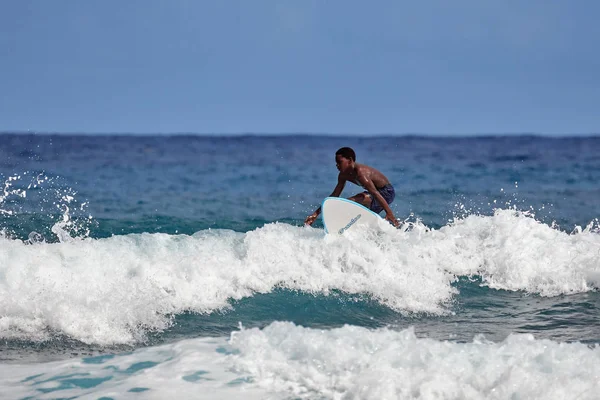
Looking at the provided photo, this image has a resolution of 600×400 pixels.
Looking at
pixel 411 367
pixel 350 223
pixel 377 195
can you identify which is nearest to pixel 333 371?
pixel 411 367

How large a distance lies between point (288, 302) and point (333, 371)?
8.85 ft

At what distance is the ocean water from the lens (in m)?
5.11

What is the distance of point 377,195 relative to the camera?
9.38m

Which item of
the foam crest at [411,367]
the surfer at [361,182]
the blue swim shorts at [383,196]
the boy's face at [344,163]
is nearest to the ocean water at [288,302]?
the foam crest at [411,367]

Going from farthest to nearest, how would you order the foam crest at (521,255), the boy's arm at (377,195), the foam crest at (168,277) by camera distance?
the boy's arm at (377,195) → the foam crest at (521,255) → the foam crest at (168,277)

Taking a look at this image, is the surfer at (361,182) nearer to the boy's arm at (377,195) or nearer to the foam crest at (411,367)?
the boy's arm at (377,195)

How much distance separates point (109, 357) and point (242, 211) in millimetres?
9226

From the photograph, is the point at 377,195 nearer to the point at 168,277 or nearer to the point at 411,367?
the point at 168,277

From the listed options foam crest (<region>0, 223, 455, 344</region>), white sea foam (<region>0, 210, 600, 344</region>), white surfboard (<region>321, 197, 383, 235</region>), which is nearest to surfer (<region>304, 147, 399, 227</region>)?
white surfboard (<region>321, 197, 383, 235</region>)

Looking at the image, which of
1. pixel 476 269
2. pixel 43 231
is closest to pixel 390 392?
pixel 476 269

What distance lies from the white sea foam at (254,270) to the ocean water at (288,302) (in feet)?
0.08

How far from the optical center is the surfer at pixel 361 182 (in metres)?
9.38

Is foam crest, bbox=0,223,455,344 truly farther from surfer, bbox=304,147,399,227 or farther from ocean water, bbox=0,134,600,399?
surfer, bbox=304,147,399,227

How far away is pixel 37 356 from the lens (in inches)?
237
